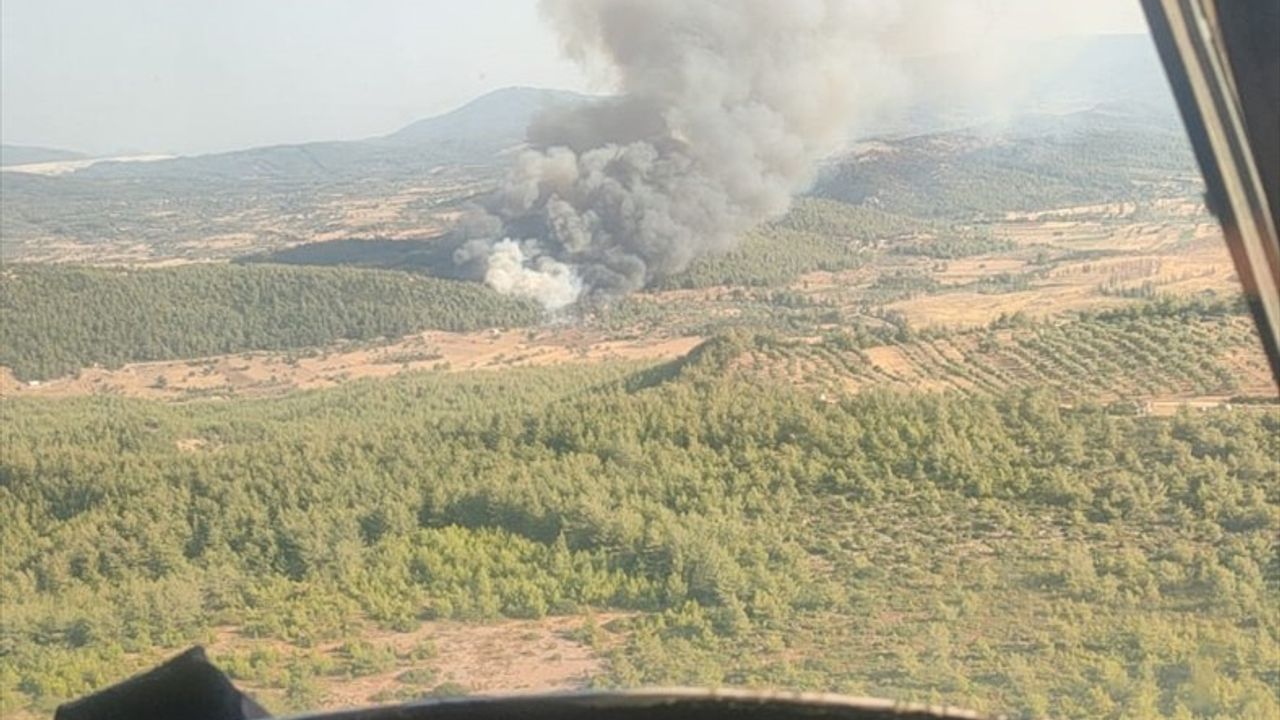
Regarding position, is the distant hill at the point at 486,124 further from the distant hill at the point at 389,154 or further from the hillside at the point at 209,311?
the hillside at the point at 209,311

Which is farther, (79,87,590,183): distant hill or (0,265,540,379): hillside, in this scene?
(79,87,590,183): distant hill

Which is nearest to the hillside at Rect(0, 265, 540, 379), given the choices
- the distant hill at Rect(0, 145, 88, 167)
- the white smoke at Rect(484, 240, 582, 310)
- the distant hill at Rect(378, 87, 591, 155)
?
the white smoke at Rect(484, 240, 582, 310)

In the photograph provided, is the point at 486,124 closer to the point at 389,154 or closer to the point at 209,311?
the point at 389,154

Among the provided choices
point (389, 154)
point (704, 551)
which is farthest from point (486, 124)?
point (704, 551)

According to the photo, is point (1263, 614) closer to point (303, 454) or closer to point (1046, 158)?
point (303, 454)

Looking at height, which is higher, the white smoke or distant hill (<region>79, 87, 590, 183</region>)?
distant hill (<region>79, 87, 590, 183</region>)

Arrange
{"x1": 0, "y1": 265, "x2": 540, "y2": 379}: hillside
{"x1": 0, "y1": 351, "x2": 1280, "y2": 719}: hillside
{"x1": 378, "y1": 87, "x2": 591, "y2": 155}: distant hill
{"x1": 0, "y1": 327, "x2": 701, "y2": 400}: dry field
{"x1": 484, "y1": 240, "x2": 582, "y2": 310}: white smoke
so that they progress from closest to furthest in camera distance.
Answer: {"x1": 0, "y1": 351, "x2": 1280, "y2": 719}: hillside, {"x1": 0, "y1": 327, "x2": 701, "y2": 400}: dry field, {"x1": 0, "y1": 265, "x2": 540, "y2": 379}: hillside, {"x1": 484, "y1": 240, "x2": 582, "y2": 310}: white smoke, {"x1": 378, "y1": 87, "x2": 591, "y2": 155}: distant hill

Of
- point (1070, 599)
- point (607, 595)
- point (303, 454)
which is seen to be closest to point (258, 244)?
point (303, 454)

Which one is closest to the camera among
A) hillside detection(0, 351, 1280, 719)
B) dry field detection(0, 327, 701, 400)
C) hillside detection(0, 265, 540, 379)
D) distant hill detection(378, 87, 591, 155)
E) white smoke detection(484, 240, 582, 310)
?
hillside detection(0, 351, 1280, 719)

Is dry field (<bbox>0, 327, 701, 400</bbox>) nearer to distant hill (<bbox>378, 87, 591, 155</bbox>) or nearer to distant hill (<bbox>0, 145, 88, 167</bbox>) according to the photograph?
distant hill (<bbox>378, 87, 591, 155</bbox>)

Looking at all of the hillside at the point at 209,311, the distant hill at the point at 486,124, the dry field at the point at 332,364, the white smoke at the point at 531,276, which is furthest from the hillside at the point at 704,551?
the distant hill at the point at 486,124
